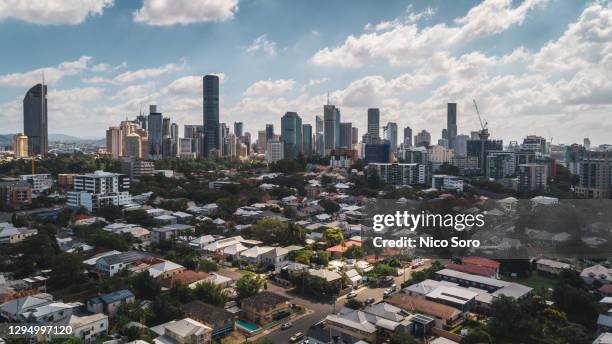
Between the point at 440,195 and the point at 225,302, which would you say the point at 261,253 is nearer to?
the point at 225,302

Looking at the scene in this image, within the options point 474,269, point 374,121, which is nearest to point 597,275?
point 474,269

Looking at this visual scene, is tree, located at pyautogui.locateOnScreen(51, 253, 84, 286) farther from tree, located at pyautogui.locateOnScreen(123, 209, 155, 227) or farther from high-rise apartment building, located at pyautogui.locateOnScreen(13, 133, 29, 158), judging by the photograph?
high-rise apartment building, located at pyautogui.locateOnScreen(13, 133, 29, 158)

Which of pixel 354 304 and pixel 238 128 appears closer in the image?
pixel 354 304

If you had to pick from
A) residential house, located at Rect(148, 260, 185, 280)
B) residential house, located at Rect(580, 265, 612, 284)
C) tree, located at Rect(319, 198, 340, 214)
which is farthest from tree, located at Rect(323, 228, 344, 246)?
residential house, located at Rect(580, 265, 612, 284)

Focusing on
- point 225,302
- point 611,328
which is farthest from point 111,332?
point 611,328

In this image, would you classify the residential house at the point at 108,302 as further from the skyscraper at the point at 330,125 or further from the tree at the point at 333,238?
the skyscraper at the point at 330,125

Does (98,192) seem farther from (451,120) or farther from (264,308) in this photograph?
(451,120)
